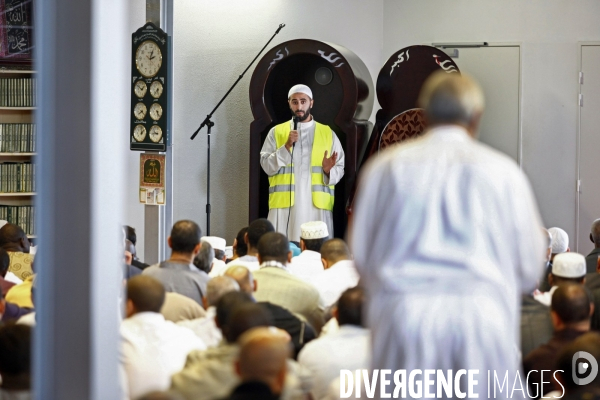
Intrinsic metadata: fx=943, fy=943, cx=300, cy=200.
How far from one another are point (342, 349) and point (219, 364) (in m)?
0.69

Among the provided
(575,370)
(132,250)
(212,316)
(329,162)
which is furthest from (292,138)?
(575,370)

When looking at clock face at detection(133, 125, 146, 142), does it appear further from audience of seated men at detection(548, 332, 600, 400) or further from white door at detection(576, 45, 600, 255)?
audience of seated men at detection(548, 332, 600, 400)

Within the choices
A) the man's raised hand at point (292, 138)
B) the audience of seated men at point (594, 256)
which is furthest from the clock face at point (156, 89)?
the audience of seated men at point (594, 256)

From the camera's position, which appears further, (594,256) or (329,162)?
(329,162)

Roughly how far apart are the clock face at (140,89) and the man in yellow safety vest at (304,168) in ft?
3.92

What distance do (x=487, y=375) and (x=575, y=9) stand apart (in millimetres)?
6534

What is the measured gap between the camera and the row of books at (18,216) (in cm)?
779

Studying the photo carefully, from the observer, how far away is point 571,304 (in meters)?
3.24

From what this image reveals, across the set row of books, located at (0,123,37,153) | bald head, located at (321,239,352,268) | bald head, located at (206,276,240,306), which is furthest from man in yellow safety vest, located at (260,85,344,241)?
bald head, located at (206,276,240,306)

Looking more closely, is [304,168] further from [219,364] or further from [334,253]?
[219,364]

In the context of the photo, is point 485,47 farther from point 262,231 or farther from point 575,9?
point 262,231

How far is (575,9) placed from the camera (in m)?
8.35

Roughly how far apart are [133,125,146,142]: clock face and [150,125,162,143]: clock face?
69 mm

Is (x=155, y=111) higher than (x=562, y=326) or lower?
higher
